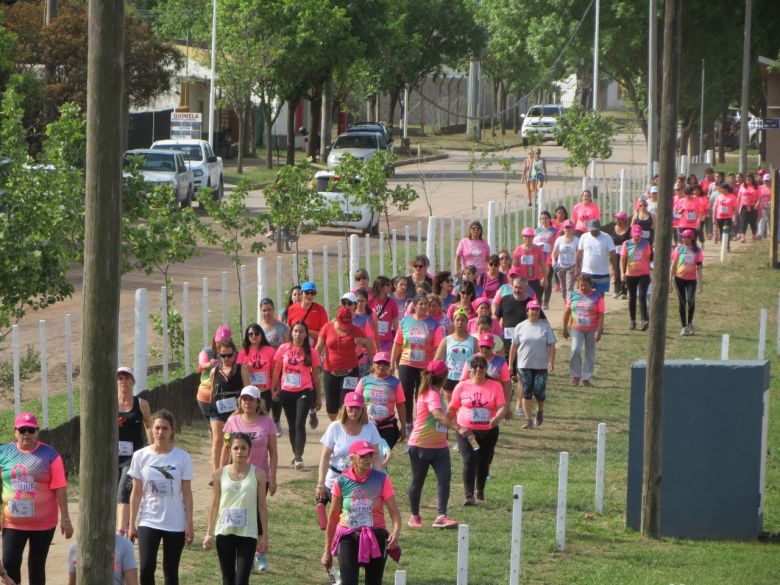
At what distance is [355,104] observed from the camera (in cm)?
8100

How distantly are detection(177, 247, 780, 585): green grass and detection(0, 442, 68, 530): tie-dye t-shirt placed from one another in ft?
5.28

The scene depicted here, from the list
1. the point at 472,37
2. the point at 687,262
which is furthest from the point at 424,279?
the point at 472,37

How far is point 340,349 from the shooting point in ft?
52.9

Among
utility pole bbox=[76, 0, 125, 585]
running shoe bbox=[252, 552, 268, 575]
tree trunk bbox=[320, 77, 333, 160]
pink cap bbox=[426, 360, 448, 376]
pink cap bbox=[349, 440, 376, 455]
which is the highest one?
tree trunk bbox=[320, 77, 333, 160]

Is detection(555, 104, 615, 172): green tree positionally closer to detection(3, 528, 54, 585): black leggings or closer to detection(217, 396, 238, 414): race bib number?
detection(217, 396, 238, 414): race bib number

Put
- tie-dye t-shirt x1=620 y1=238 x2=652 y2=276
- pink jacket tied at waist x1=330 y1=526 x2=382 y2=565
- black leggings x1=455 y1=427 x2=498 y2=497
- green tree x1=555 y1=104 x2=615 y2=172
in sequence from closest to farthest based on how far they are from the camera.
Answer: pink jacket tied at waist x1=330 y1=526 x2=382 y2=565
black leggings x1=455 y1=427 x2=498 y2=497
tie-dye t-shirt x1=620 y1=238 x2=652 y2=276
green tree x1=555 y1=104 x2=615 y2=172

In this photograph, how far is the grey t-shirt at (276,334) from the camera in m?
16.4

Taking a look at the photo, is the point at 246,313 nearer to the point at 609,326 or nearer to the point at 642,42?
the point at 609,326

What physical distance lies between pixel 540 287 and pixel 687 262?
7.92 feet

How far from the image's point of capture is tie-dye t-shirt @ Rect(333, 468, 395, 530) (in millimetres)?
10438

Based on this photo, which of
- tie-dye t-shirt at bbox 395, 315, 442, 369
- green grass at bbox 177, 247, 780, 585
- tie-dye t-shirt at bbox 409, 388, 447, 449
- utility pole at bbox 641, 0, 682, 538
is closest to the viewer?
green grass at bbox 177, 247, 780, 585

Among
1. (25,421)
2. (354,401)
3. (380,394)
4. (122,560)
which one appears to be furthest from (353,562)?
(380,394)

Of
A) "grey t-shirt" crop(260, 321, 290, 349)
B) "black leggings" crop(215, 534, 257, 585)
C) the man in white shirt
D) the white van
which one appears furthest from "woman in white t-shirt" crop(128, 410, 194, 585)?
the white van

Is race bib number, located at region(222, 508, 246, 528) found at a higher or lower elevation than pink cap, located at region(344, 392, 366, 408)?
lower
